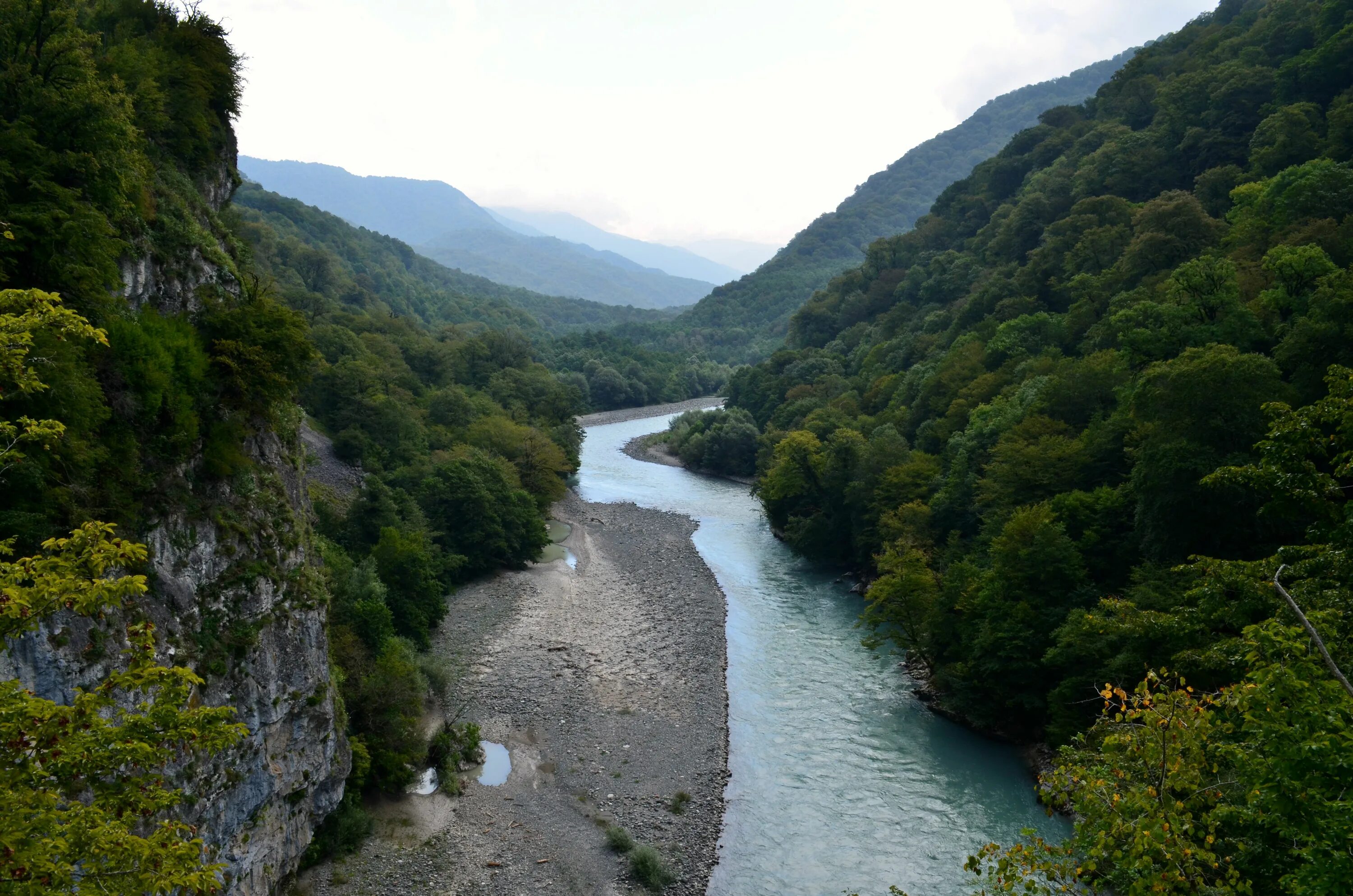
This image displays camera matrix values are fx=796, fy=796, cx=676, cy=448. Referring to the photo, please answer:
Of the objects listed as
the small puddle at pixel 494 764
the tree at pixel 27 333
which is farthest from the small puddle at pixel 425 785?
the tree at pixel 27 333

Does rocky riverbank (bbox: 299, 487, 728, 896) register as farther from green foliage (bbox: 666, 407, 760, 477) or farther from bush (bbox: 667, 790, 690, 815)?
green foliage (bbox: 666, 407, 760, 477)

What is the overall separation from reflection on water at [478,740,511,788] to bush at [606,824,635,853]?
4042 millimetres

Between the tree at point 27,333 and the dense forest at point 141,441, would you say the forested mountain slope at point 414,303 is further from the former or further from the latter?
the tree at point 27,333

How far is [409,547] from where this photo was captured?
31.4 metres

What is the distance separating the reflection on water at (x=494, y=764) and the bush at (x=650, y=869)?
5.14 meters

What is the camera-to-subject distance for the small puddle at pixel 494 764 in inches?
878

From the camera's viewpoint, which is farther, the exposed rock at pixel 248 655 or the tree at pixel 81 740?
the exposed rock at pixel 248 655

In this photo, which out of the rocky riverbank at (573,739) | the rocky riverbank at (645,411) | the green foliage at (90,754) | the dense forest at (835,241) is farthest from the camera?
the dense forest at (835,241)

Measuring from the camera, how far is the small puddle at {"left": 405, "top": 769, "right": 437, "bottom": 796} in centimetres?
2100

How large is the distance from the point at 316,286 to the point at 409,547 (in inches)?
2597

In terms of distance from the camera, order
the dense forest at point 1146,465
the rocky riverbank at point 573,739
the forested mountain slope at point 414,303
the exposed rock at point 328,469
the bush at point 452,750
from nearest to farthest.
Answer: the dense forest at point 1146,465 → the rocky riverbank at point 573,739 → the bush at point 452,750 → the exposed rock at point 328,469 → the forested mountain slope at point 414,303

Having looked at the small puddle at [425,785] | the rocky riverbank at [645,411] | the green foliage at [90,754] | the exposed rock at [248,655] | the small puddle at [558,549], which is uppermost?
the green foliage at [90,754]

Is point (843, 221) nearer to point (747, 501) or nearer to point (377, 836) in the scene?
point (747, 501)

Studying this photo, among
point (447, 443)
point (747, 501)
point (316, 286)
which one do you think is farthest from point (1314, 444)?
point (316, 286)
